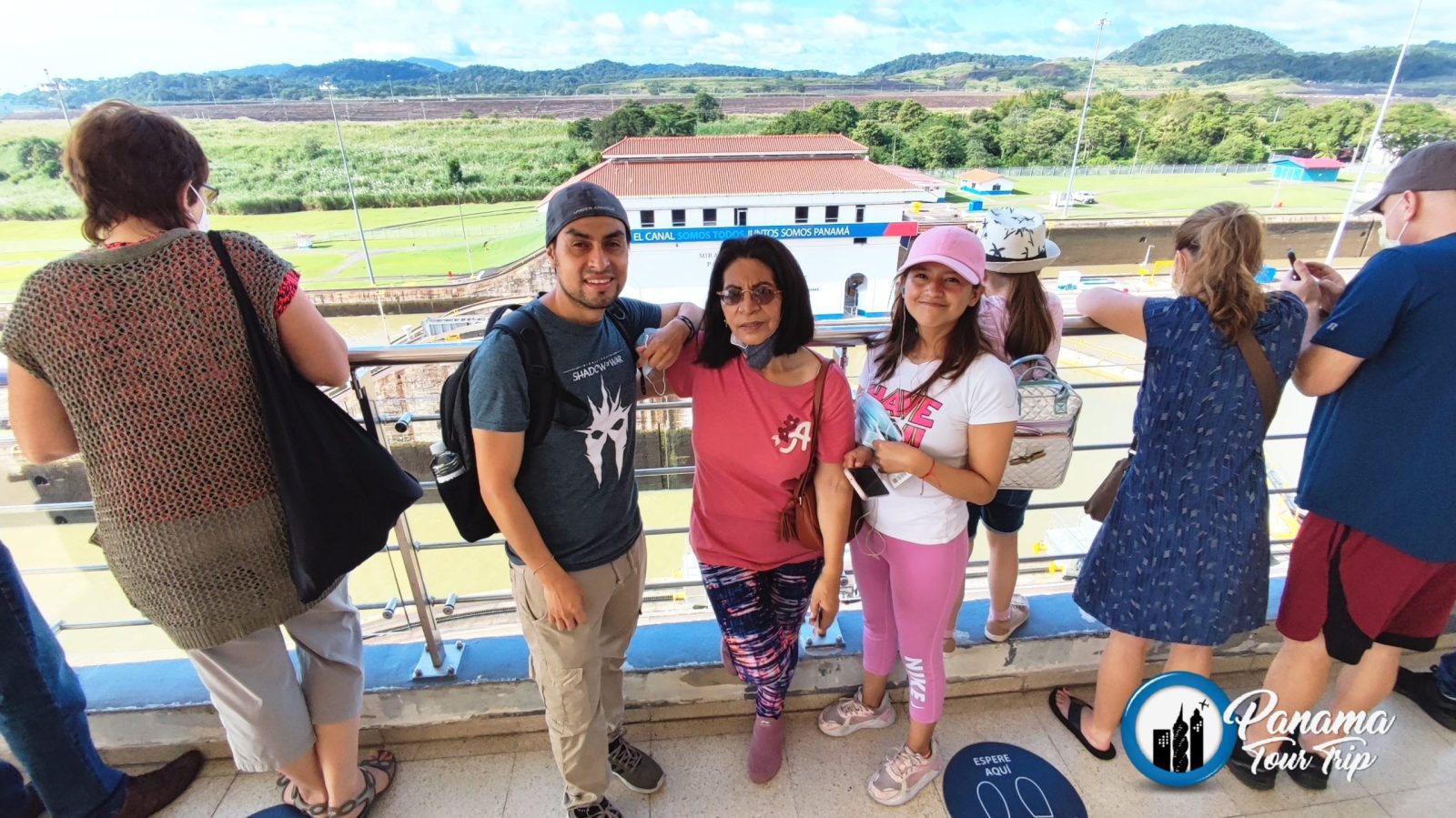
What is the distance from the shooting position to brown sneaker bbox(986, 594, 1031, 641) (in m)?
1.94

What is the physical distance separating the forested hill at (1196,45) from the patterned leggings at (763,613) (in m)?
89.4

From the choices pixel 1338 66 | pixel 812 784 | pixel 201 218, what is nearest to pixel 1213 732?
pixel 812 784

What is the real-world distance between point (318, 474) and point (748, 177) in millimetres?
26091

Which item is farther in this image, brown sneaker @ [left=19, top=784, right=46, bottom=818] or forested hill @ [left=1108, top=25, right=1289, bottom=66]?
forested hill @ [left=1108, top=25, right=1289, bottom=66]

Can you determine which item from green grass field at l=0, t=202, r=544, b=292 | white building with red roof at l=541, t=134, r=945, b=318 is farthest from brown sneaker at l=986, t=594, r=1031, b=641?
green grass field at l=0, t=202, r=544, b=292

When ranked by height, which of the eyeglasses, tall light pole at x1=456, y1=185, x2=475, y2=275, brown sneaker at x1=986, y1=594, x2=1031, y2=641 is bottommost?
tall light pole at x1=456, y1=185, x2=475, y2=275

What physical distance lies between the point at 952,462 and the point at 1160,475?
0.52m

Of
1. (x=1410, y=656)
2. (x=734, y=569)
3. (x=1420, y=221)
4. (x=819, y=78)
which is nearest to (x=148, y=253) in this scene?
(x=734, y=569)

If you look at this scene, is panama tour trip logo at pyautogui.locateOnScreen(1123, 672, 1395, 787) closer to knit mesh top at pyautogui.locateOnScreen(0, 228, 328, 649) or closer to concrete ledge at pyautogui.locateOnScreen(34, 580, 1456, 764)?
concrete ledge at pyautogui.locateOnScreen(34, 580, 1456, 764)

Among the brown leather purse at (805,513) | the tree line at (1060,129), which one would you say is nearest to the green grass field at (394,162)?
the tree line at (1060,129)

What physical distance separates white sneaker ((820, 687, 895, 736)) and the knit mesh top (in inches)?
56.3

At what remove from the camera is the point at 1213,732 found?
5.24ft

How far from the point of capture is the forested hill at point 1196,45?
218ft

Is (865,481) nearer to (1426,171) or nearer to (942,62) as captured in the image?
(1426,171)
